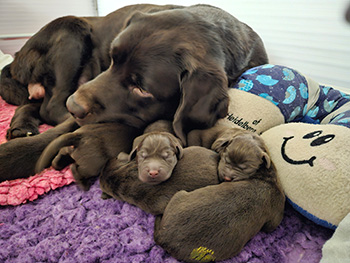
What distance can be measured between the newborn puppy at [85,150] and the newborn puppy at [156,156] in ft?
0.53

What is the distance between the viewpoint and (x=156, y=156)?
4.22ft

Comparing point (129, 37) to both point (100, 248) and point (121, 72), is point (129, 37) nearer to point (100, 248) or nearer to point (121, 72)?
point (121, 72)

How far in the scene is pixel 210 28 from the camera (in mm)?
1599

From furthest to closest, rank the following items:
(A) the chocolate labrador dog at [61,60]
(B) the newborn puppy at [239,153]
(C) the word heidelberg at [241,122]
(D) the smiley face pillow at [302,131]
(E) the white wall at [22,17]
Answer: (E) the white wall at [22,17] → (A) the chocolate labrador dog at [61,60] → (C) the word heidelberg at [241,122] → (B) the newborn puppy at [239,153] → (D) the smiley face pillow at [302,131]

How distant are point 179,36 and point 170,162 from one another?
691 mm

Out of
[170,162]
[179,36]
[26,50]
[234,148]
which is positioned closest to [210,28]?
[179,36]

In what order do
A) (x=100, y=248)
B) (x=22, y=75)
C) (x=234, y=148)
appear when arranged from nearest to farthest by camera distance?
Answer: 1. (x=100, y=248)
2. (x=234, y=148)
3. (x=22, y=75)

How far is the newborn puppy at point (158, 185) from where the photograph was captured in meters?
1.18

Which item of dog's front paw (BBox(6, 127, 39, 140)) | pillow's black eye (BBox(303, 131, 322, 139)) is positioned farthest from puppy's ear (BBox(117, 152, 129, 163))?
pillow's black eye (BBox(303, 131, 322, 139))

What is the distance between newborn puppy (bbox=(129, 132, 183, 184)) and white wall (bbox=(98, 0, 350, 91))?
5.59 feet

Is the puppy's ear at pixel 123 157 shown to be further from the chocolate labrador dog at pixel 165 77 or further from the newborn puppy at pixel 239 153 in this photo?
the newborn puppy at pixel 239 153

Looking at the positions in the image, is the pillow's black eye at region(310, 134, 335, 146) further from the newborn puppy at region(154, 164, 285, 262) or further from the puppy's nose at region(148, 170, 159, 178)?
the puppy's nose at region(148, 170, 159, 178)

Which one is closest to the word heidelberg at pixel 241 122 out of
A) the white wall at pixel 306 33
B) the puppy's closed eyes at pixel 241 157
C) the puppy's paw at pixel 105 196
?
the puppy's closed eyes at pixel 241 157

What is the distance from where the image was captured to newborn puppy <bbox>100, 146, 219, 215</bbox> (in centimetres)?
118
